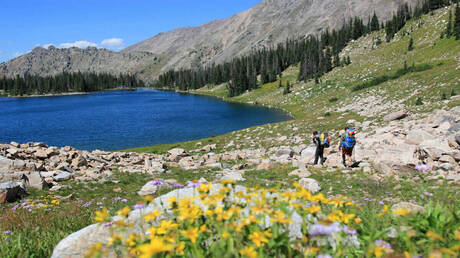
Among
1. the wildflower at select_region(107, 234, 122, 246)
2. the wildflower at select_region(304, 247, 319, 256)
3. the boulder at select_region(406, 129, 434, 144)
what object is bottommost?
the boulder at select_region(406, 129, 434, 144)

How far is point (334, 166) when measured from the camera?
16.6 metres

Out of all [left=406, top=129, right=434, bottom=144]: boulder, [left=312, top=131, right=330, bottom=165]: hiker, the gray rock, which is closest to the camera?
[left=406, top=129, right=434, bottom=144]: boulder

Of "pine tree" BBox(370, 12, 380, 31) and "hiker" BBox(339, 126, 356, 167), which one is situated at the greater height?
"pine tree" BBox(370, 12, 380, 31)

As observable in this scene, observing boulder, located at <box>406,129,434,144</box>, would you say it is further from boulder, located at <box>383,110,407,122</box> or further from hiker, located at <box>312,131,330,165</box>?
boulder, located at <box>383,110,407,122</box>

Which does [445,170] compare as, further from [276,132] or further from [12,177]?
[276,132]

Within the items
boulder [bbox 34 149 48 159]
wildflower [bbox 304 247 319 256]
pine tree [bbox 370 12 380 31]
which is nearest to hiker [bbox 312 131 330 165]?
wildflower [bbox 304 247 319 256]

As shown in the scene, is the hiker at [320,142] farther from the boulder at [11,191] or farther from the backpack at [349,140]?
the boulder at [11,191]

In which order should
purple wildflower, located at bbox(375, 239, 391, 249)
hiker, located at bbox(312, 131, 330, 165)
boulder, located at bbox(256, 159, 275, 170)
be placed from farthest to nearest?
boulder, located at bbox(256, 159, 275, 170), hiker, located at bbox(312, 131, 330, 165), purple wildflower, located at bbox(375, 239, 391, 249)

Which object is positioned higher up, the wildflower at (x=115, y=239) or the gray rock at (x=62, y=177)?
the wildflower at (x=115, y=239)

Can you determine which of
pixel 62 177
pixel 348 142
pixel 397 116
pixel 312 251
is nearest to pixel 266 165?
pixel 348 142

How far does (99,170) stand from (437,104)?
3036 centimetres

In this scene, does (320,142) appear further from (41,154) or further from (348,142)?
(41,154)

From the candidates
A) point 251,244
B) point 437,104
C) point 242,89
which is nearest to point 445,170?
point 251,244

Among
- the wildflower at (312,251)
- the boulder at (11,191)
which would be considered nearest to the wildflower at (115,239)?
the wildflower at (312,251)
